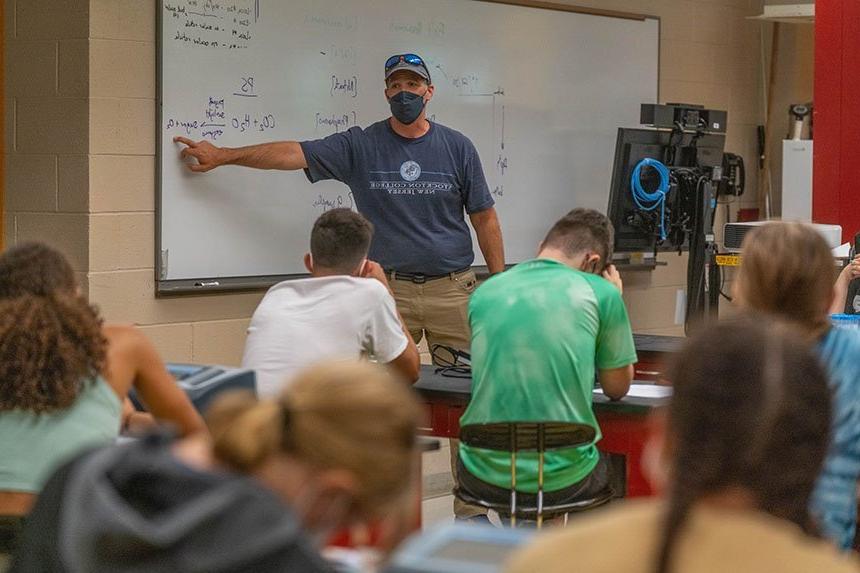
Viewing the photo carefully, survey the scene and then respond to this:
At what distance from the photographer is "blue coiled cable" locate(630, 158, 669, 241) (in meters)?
6.44

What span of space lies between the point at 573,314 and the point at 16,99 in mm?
2504

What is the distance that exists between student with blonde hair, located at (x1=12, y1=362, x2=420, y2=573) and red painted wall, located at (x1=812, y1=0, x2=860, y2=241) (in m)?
5.22

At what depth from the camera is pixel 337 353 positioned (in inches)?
138

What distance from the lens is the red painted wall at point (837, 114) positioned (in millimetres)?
6371

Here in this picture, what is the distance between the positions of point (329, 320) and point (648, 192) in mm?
3321

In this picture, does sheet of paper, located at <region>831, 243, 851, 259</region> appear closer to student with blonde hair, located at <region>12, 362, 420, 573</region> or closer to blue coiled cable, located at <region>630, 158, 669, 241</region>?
blue coiled cable, located at <region>630, 158, 669, 241</region>

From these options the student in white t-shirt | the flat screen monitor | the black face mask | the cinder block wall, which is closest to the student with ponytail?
the student in white t-shirt

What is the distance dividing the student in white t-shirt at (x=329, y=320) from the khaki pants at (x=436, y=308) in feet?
5.18

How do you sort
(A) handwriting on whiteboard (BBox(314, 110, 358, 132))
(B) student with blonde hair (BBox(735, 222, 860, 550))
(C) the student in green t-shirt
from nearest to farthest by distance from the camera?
(B) student with blonde hair (BBox(735, 222, 860, 550))
(C) the student in green t-shirt
(A) handwriting on whiteboard (BBox(314, 110, 358, 132))

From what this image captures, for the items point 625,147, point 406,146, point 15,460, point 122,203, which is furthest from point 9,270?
point 625,147

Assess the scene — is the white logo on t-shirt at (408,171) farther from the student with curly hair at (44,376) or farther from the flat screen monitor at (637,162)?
the student with curly hair at (44,376)

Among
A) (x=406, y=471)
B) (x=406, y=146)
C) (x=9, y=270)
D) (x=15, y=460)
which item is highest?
(x=406, y=146)

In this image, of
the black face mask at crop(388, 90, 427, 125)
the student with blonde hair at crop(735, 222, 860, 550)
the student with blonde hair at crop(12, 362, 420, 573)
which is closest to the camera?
the student with blonde hair at crop(12, 362, 420, 573)

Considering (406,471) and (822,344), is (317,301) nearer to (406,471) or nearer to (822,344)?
(822,344)
